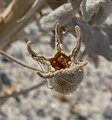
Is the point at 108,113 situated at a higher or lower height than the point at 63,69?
lower

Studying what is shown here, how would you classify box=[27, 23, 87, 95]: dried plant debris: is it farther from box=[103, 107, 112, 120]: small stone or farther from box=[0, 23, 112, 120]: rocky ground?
box=[103, 107, 112, 120]: small stone

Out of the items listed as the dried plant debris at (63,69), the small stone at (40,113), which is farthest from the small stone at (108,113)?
the dried plant debris at (63,69)

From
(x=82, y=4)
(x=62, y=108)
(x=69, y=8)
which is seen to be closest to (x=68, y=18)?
(x=69, y=8)

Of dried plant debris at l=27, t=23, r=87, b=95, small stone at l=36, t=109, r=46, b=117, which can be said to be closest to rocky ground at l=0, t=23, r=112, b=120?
small stone at l=36, t=109, r=46, b=117

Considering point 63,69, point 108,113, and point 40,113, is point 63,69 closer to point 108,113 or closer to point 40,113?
point 40,113

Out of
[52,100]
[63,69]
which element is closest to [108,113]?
[52,100]

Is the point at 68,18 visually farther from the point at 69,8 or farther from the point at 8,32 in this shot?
the point at 8,32

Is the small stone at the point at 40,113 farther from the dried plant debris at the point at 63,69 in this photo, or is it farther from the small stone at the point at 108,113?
the dried plant debris at the point at 63,69
